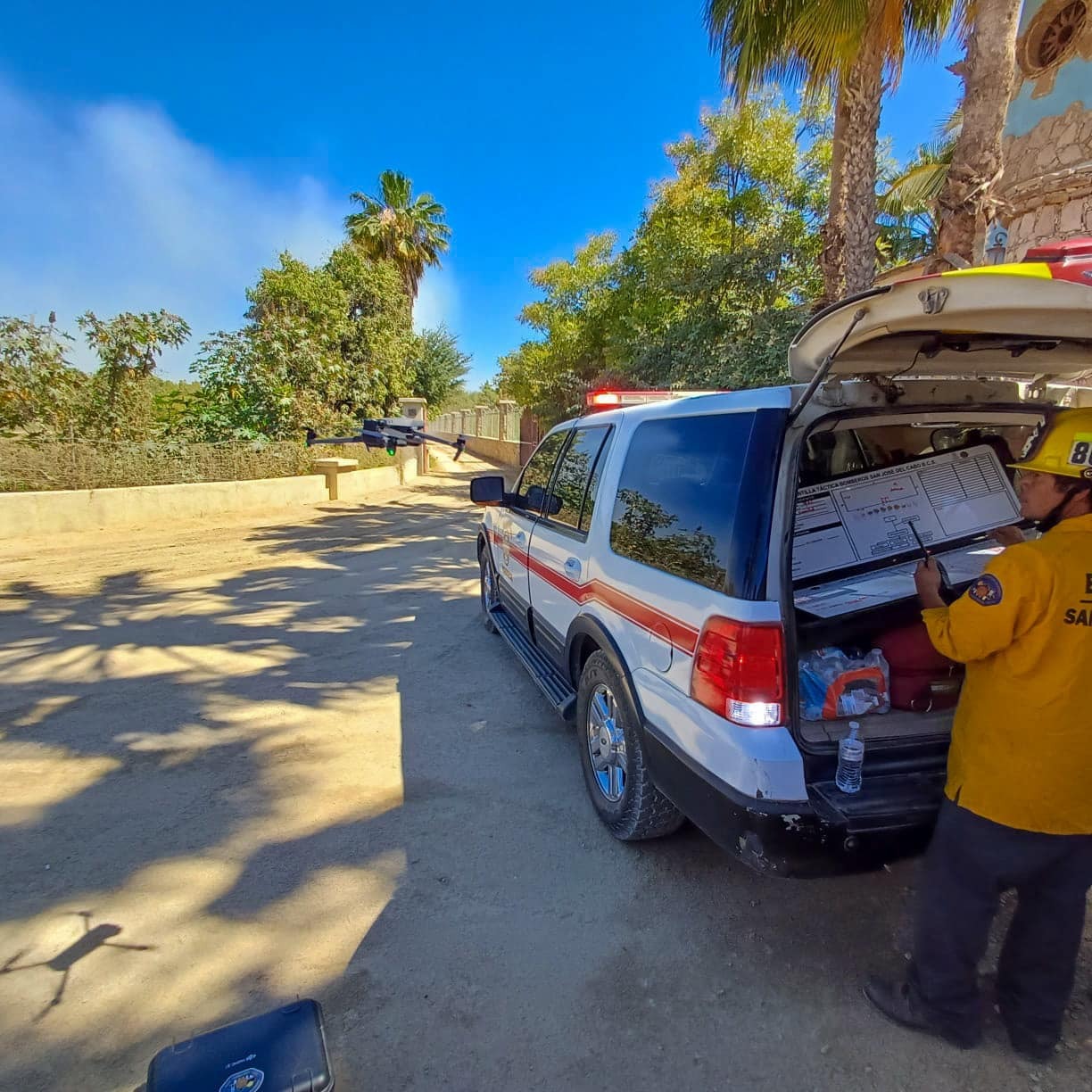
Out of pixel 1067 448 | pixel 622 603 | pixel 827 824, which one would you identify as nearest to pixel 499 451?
pixel 622 603

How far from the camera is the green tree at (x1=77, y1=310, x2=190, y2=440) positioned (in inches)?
453

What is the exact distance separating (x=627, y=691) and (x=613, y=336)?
45.1 feet

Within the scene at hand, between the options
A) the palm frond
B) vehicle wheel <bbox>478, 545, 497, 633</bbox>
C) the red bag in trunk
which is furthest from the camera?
the palm frond

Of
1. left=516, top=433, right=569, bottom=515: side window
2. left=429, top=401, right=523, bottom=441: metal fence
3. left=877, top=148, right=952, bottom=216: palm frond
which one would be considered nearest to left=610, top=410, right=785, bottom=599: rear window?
left=516, top=433, right=569, bottom=515: side window

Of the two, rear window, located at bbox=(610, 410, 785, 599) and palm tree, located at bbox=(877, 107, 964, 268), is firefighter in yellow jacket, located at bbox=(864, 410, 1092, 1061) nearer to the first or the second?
rear window, located at bbox=(610, 410, 785, 599)

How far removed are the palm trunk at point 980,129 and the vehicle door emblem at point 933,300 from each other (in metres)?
3.95

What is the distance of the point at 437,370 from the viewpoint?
28.1m

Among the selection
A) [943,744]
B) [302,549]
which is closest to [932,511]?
[943,744]

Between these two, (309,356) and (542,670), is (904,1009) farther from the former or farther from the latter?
(309,356)

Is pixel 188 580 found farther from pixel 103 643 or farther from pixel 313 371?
pixel 313 371

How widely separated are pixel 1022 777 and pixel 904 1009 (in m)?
0.88

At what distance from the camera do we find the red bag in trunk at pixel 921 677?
7.61 feet

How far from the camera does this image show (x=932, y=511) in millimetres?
2939

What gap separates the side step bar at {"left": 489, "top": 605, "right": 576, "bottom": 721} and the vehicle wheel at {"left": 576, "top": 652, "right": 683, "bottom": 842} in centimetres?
15
